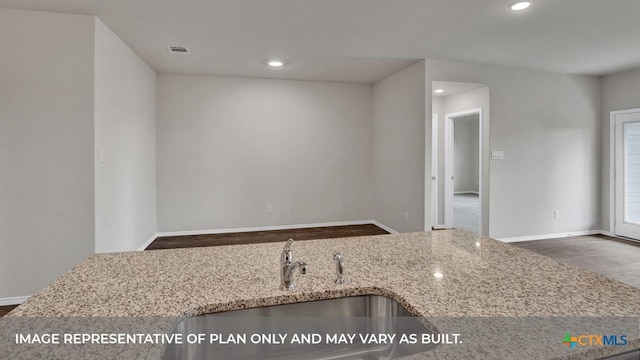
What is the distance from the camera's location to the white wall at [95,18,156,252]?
308cm

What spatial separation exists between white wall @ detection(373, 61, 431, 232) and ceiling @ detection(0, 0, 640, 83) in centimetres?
42

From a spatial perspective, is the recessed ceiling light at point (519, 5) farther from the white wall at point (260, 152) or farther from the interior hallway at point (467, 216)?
the interior hallway at point (467, 216)

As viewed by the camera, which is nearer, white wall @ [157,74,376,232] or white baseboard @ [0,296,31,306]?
white baseboard @ [0,296,31,306]

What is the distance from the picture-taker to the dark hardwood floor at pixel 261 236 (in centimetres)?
462

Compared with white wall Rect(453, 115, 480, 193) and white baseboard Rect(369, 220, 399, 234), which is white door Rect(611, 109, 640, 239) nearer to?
white baseboard Rect(369, 220, 399, 234)

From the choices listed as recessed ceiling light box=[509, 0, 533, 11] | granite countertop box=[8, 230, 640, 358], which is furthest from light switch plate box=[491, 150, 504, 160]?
granite countertop box=[8, 230, 640, 358]

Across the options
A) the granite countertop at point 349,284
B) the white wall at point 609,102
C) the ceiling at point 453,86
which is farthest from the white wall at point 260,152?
the granite countertop at point 349,284

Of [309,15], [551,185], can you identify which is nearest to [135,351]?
[309,15]

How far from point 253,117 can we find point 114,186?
239 cm

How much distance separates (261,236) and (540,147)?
14.1 feet

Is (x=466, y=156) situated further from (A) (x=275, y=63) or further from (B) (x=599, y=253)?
(A) (x=275, y=63)

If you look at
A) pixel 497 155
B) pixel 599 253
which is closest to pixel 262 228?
pixel 497 155

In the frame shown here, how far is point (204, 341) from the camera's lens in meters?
0.92

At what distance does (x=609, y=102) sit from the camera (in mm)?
5016
